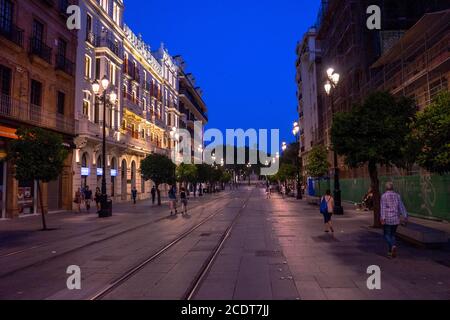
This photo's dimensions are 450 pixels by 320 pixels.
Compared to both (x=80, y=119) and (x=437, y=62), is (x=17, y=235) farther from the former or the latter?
(x=437, y=62)

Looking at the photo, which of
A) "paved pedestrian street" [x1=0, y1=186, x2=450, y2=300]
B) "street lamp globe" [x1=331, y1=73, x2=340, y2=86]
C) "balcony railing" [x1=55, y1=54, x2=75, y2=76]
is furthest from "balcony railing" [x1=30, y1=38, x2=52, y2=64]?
"street lamp globe" [x1=331, y1=73, x2=340, y2=86]

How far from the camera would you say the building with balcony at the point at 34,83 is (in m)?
22.4

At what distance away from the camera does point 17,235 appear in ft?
51.0

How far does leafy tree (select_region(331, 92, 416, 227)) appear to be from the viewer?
1430cm

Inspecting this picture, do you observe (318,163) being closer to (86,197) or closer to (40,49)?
(86,197)

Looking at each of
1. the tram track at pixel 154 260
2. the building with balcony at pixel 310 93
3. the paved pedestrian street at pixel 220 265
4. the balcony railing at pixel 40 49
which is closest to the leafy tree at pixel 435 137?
the paved pedestrian street at pixel 220 265

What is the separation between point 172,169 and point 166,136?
24.2 meters

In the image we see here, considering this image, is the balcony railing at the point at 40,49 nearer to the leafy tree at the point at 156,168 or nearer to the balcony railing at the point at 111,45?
the balcony railing at the point at 111,45

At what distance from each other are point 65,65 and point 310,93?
4537cm

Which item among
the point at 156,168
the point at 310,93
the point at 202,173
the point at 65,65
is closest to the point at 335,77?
the point at 65,65

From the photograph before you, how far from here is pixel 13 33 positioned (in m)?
23.0

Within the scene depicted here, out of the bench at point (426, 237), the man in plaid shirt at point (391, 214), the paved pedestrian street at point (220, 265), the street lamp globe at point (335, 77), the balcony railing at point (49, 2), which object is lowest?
the paved pedestrian street at point (220, 265)

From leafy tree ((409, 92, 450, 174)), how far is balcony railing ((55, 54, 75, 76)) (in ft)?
78.5

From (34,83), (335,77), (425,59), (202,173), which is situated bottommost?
(202,173)
